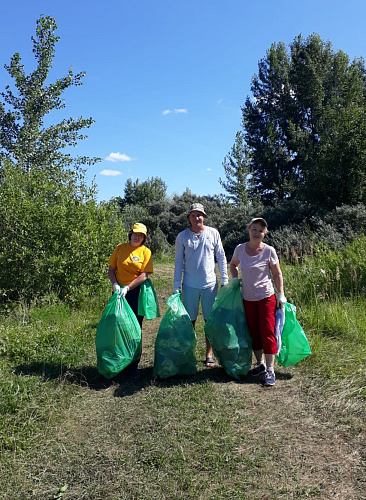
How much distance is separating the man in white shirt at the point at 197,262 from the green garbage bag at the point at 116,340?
577mm

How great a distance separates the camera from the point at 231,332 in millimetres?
3697

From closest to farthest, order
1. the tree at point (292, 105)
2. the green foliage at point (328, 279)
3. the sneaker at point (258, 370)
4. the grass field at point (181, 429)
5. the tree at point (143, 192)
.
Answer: the grass field at point (181, 429) < the sneaker at point (258, 370) < the green foliage at point (328, 279) < the tree at point (292, 105) < the tree at point (143, 192)

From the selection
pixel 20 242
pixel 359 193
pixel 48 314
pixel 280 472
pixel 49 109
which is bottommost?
pixel 280 472

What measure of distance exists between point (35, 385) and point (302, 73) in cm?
2291

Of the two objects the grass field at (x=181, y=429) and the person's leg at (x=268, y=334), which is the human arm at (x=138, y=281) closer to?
the grass field at (x=181, y=429)

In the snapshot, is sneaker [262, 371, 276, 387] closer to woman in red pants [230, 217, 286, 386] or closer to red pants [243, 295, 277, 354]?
woman in red pants [230, 217, 286, 386]

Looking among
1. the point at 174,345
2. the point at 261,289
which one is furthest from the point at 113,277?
the point at 261,289

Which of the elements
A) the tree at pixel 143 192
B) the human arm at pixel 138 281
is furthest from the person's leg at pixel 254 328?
the tree at pixel 143 192

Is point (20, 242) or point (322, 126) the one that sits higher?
point (322, 126)

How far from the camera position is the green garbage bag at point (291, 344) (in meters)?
3.75

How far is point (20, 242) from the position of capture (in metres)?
6.20

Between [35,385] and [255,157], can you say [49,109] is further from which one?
[255,157]

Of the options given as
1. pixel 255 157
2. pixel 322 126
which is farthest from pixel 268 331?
pixel 255 157

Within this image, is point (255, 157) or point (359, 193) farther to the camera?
point (255, 157)
